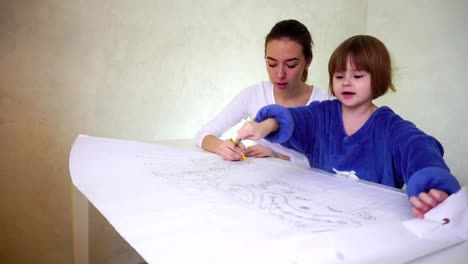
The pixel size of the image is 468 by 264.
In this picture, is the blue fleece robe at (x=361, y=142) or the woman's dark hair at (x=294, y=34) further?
the woman's dark hair at (x=294, y=34)

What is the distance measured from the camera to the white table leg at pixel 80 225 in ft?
2.60

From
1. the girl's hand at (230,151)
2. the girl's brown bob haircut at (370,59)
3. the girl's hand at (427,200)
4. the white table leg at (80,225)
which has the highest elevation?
the girl's brown bob haircut at (370,59)

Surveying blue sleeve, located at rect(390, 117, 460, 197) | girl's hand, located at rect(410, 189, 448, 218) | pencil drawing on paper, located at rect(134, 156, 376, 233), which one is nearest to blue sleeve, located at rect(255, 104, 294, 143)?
pencil drawing on paper, located at rect(134, 156, 376, 233)

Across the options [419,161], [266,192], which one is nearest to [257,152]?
[266,192]

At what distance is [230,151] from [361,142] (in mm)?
352

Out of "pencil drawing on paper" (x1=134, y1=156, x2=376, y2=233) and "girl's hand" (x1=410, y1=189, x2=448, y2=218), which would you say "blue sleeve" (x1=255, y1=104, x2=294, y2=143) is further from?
"girl's hand" (x1=410, y1=189, x2=448, y2=218)

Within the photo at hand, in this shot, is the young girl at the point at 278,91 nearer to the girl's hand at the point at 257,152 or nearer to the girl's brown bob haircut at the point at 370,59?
the girl's hand at the point at 257,152

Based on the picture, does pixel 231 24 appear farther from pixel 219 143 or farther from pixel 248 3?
pixel 219 143

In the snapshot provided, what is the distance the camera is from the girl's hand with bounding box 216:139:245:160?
0.93m

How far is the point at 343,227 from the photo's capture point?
0.45m

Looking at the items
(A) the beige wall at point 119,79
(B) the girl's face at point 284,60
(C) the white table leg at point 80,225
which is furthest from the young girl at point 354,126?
(A) the beige wall at point 119,79

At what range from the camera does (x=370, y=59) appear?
0.77 metres

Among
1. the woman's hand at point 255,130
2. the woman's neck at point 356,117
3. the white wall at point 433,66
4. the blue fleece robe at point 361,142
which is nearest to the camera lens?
the blue fleece robe at point 361,142

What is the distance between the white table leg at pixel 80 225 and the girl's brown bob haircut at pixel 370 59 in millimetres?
714
